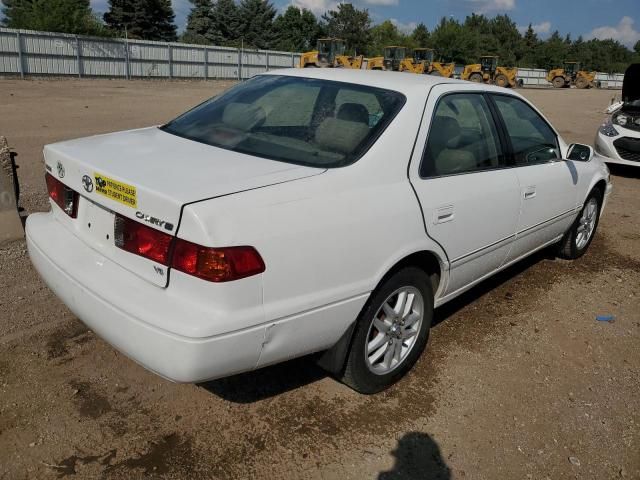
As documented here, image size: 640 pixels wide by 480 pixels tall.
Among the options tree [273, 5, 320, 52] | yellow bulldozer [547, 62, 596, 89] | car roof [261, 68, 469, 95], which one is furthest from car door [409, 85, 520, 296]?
tree [273, 5, 320, 52]

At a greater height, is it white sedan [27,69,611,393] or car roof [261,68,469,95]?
car roof [261,68,469,95]

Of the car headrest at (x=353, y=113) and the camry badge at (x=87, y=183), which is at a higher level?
the car headrest at (x=353, y=113)

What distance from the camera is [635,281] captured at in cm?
500

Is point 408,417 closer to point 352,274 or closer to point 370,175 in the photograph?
point 352,274

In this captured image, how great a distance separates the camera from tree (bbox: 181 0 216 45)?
66.2 m

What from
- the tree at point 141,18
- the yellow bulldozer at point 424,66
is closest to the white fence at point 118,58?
the yellow bulldozer at point 424,66

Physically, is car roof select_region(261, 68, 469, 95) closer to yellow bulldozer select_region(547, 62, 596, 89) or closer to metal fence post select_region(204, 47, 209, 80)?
metal fence post select_region(204, 47, 209, 80)

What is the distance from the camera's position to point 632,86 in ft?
32.4

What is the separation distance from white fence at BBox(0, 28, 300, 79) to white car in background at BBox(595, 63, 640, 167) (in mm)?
27673

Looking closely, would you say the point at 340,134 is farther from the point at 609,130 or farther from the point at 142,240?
the point at 609,130

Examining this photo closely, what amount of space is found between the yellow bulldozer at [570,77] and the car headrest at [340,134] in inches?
2036

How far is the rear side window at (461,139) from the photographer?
3.09m

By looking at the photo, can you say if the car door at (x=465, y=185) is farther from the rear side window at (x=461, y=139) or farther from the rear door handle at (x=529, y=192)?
the rear door handle at (x=529, y=192)

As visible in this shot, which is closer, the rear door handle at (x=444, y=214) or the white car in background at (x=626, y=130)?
the rear door handle at (x=444, y=214)
